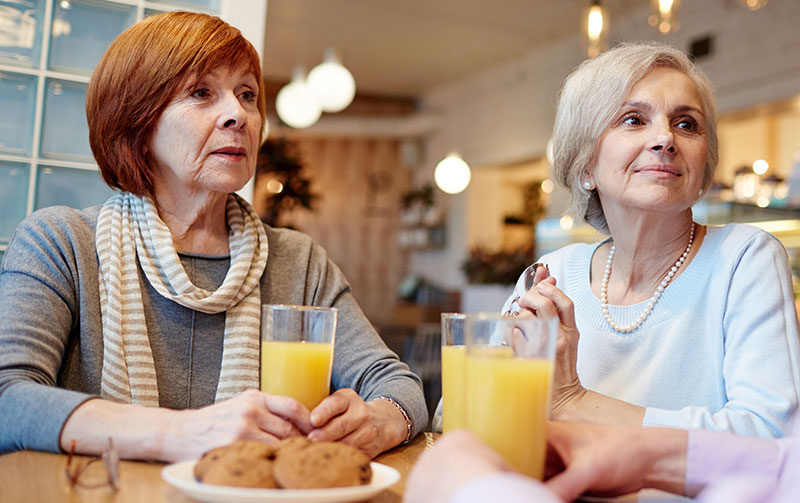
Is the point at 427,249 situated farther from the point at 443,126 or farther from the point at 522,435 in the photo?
the point at 522,435

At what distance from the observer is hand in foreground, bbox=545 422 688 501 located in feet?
2.83

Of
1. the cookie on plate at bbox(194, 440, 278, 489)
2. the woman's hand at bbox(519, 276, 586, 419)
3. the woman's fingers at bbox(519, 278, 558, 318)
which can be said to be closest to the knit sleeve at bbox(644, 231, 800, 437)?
the woman's hand at bbox(519, 276, 586, 419)

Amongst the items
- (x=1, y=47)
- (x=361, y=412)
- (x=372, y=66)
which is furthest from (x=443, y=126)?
(x=361, y=412)

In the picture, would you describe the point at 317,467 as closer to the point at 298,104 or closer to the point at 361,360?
the point at 361,360

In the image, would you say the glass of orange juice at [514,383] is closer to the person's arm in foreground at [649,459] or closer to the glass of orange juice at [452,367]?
the person's arm in foreground at [649,459]

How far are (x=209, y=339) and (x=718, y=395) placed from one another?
1.10 meters

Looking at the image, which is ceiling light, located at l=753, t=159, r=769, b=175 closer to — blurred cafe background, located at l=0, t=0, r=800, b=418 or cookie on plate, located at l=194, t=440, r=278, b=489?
blurred cafe background, located at l=0, t=0, r=800, b=418

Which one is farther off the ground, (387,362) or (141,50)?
(141,50)

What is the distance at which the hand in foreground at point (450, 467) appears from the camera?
0.73 metres

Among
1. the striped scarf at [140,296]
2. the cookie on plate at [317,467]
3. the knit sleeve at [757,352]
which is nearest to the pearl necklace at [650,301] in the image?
the knit sleeve at [757,352]

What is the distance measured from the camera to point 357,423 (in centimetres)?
123

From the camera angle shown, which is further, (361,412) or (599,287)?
(599,287)

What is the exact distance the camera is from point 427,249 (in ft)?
33.8

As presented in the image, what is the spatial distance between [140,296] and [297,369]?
53 centimetres
